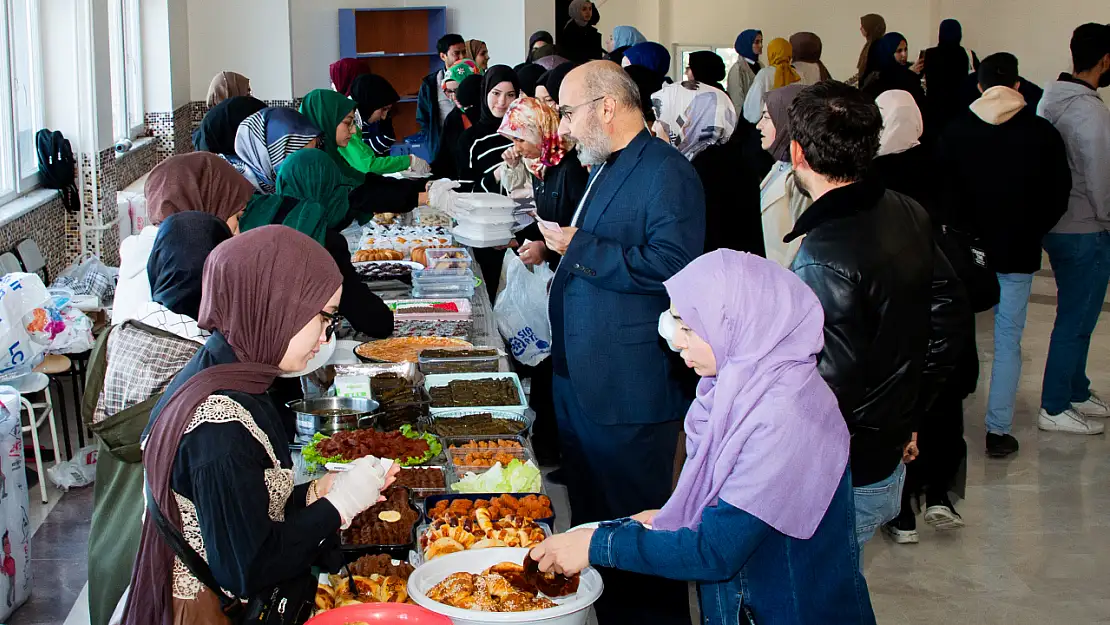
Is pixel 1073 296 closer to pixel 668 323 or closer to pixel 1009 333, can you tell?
pixel 1009 333

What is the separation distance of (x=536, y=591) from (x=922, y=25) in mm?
12332

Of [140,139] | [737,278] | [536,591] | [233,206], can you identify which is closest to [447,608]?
[536,591]

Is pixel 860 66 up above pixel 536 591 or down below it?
above

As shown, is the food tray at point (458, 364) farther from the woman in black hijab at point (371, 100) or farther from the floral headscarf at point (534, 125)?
the woman in black hijab at point (371, 100)

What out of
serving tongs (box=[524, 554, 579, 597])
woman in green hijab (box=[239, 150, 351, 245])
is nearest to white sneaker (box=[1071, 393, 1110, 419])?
woman in green hijab (box=[239, 150, 351, 245])

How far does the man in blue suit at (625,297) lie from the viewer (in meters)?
3.04

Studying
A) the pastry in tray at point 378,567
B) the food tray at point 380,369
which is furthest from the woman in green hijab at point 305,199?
the pastry in tray at point 378,567

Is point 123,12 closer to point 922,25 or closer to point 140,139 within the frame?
point 140,139

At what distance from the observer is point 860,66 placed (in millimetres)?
9594

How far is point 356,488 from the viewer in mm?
2012

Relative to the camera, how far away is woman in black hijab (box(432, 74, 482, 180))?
21.7 feet

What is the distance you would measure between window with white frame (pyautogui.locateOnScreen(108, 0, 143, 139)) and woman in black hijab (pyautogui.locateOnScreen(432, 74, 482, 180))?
2.55 m

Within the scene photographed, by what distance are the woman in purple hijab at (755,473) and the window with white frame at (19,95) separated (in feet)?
16.0

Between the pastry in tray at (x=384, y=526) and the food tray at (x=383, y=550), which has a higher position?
the pastry in tray at (x=384, y=526)
